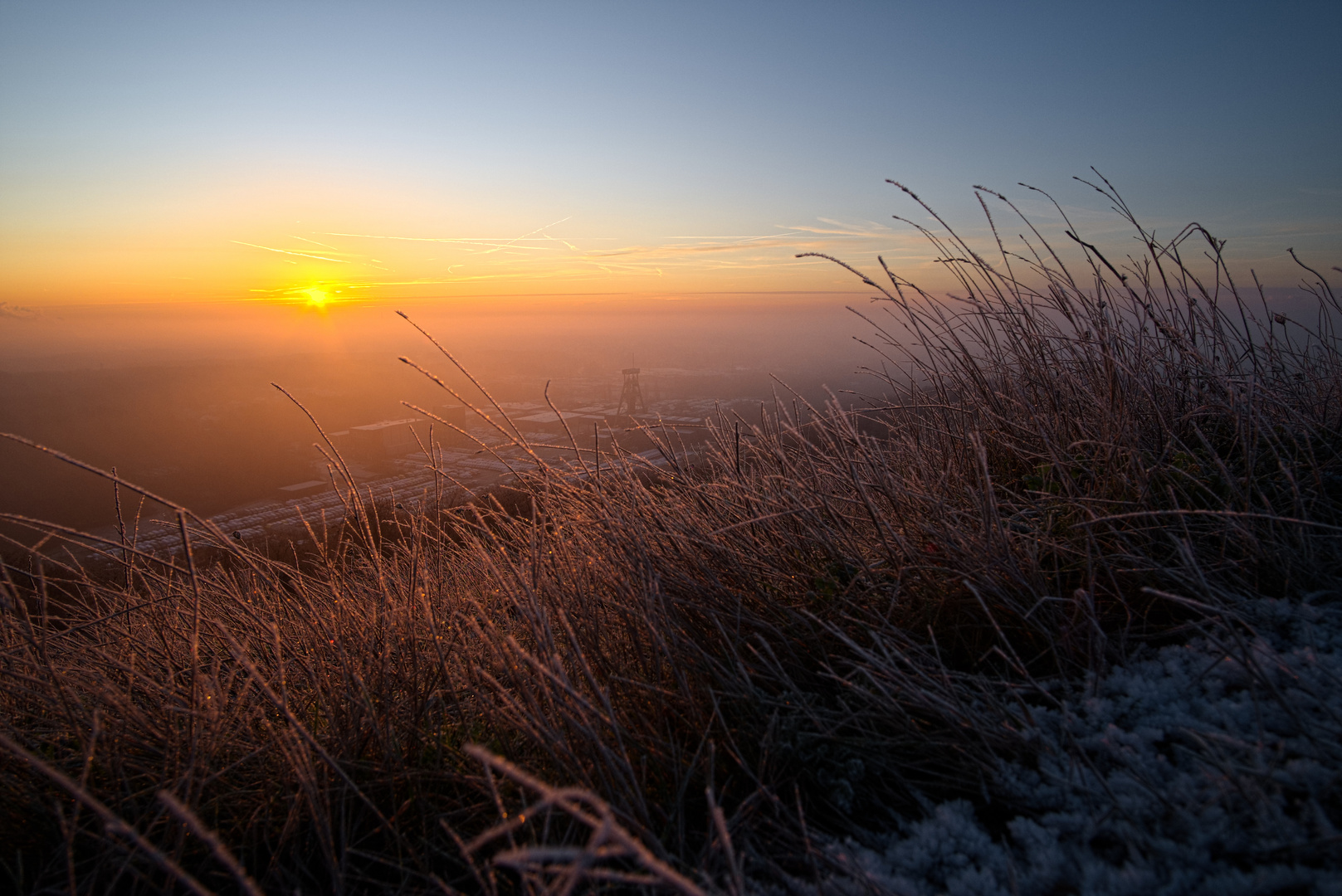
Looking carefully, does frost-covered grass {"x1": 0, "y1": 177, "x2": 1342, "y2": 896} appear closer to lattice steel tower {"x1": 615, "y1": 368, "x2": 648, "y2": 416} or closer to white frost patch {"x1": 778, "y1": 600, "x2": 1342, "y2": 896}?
white frost patch {"x1": 778, "y1": 600, "x2": 1342, "y2": 896}

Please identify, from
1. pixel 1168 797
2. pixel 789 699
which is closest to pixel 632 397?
pixel 789 699

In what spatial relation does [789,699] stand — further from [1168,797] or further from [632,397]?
[632,397]

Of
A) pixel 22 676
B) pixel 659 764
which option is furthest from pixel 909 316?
pixel 22 676

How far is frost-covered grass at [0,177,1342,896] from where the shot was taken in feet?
3.18

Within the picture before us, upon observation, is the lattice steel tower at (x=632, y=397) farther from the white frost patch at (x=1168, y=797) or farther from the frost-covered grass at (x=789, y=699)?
the white frost patch at (x=1168, y=797)

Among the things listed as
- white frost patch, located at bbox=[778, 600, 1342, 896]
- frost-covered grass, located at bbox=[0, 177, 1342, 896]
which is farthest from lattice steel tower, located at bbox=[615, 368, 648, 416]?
white frost patch, located at bbox=[778, 600, 1342, 896]

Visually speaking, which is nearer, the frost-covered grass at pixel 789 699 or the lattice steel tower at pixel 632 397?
the frost-covered grass at pixel 789 699

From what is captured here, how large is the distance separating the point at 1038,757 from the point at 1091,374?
5.53ft

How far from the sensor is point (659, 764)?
1.26 meters

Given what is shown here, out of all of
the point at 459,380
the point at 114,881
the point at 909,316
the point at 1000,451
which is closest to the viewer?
the point at 114,881

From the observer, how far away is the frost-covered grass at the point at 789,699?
0.97m

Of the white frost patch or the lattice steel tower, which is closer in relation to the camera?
the white frost patch

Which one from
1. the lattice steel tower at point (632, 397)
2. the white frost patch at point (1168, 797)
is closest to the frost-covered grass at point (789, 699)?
the white frost patch at point (1168, 797)

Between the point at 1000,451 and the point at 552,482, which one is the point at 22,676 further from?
the point at 1000,451
